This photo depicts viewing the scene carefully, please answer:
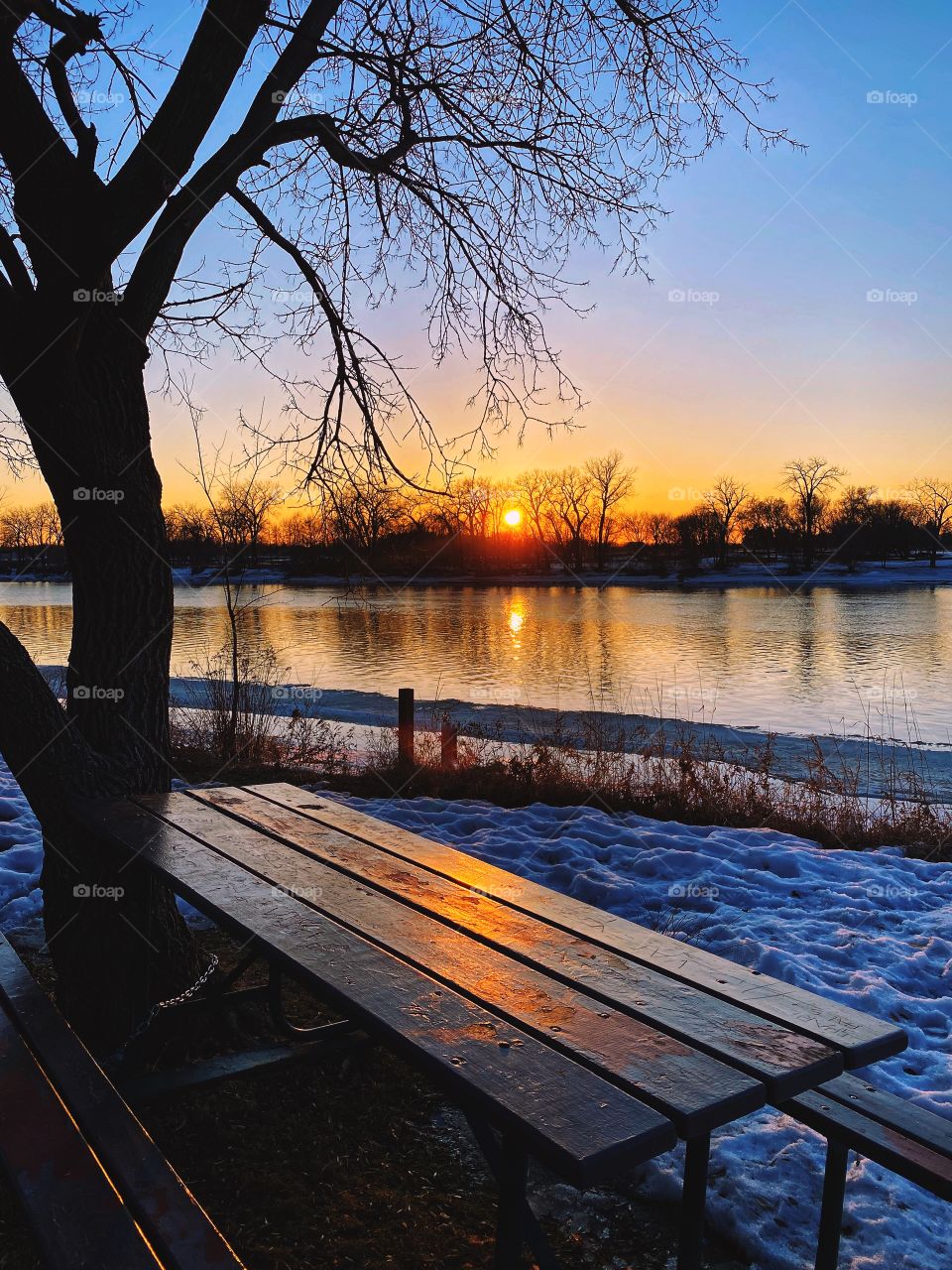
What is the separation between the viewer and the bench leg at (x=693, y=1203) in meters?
1.94

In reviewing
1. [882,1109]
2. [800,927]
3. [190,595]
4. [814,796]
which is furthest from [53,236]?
[190,595]

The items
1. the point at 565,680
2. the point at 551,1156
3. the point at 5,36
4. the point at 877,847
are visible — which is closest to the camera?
the point at 551,1156

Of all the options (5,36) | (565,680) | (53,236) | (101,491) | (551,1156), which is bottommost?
(565,680)

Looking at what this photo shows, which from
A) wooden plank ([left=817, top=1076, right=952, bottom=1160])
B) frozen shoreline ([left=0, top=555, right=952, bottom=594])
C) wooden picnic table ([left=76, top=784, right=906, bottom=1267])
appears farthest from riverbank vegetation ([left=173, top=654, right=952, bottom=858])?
frozen shoreline ([left=0, top=555, right=952, bottom=594])

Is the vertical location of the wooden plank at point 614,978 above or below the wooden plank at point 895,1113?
above

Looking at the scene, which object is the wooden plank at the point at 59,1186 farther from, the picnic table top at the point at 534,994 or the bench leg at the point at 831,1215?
the bench leg at the point at 831,1215

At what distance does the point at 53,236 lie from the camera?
3.53m

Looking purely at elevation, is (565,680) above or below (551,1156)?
below

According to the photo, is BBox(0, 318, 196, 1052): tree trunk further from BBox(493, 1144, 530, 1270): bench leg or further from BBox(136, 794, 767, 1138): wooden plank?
BBox(493, 1144, 530, 1270): bench leg

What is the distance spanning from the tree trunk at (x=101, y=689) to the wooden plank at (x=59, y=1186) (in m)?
1.20

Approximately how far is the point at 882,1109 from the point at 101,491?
3.34m

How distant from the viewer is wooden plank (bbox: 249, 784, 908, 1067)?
1.91m

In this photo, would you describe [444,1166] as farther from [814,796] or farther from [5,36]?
[814,796]

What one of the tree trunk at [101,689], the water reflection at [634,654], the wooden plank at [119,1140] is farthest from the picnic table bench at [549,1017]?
the water reflection at [634,654]
